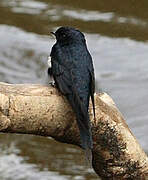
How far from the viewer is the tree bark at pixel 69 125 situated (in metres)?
3.61

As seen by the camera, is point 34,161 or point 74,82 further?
point 34,161

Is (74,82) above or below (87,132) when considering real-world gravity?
above

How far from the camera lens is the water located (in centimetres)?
654

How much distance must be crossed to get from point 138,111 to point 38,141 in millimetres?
1008

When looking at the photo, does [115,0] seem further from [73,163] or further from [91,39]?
[73,163]

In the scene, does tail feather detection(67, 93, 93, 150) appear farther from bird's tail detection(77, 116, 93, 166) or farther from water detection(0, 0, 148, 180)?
water detection(0, 0, 148, 180)

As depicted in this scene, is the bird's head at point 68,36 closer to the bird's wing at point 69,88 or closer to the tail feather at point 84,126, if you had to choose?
the bird's wing at point 69,88

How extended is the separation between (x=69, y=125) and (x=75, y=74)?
0.39 m

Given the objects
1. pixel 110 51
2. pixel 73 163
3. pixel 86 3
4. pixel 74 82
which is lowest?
pixel 73 163

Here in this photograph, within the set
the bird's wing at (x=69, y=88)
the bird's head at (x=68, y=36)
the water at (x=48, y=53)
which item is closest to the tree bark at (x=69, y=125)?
the bird's wing at (x=69, y=88)

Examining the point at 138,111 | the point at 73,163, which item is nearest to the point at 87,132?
the point at 73,163

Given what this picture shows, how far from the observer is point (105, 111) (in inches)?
151

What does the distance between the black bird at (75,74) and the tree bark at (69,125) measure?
0.07 meters

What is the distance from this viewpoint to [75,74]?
13.4ft
